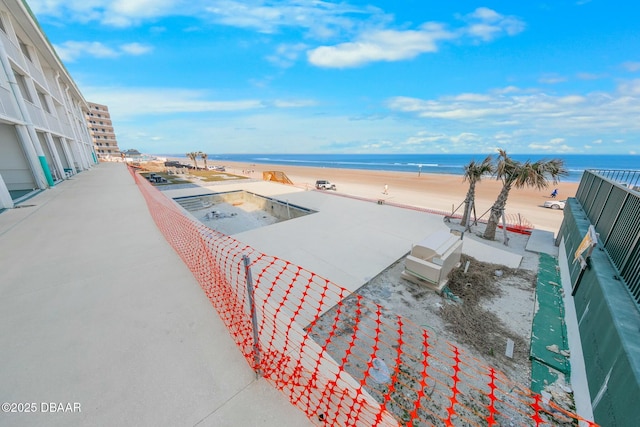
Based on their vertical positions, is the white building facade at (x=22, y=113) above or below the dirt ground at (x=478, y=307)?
above

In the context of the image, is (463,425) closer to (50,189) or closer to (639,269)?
(639,269)

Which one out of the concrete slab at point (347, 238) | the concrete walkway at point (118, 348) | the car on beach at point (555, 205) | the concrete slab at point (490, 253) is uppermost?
the concrete walkway at point (118, 348)

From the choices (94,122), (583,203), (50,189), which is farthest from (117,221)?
(94,122)

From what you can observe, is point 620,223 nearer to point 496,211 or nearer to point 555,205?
point 496,211

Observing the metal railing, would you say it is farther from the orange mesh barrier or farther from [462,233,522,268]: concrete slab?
the orange mesh barrier

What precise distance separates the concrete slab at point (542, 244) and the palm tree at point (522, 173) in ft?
4.29

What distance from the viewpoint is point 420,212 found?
533 inches

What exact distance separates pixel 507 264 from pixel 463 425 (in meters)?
6.43

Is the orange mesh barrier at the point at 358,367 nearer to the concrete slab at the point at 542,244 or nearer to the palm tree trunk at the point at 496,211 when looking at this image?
the concrete slab at the point at 542,244

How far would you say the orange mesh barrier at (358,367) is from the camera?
9.24 ft

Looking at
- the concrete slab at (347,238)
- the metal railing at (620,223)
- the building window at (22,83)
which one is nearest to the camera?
Answer: the metal railing at (620,223)

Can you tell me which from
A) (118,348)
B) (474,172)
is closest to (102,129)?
(118,348)

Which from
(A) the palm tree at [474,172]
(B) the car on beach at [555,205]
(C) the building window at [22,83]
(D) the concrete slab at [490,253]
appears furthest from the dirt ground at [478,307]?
(C) the building window at [22,83]

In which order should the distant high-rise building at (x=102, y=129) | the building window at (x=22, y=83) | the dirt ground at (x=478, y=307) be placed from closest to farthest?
1. the dirt ground at (x=478, y=307)
2. the building window at (x=22, y=83)
3. the distant high-rise building at (x=102, y=129)
